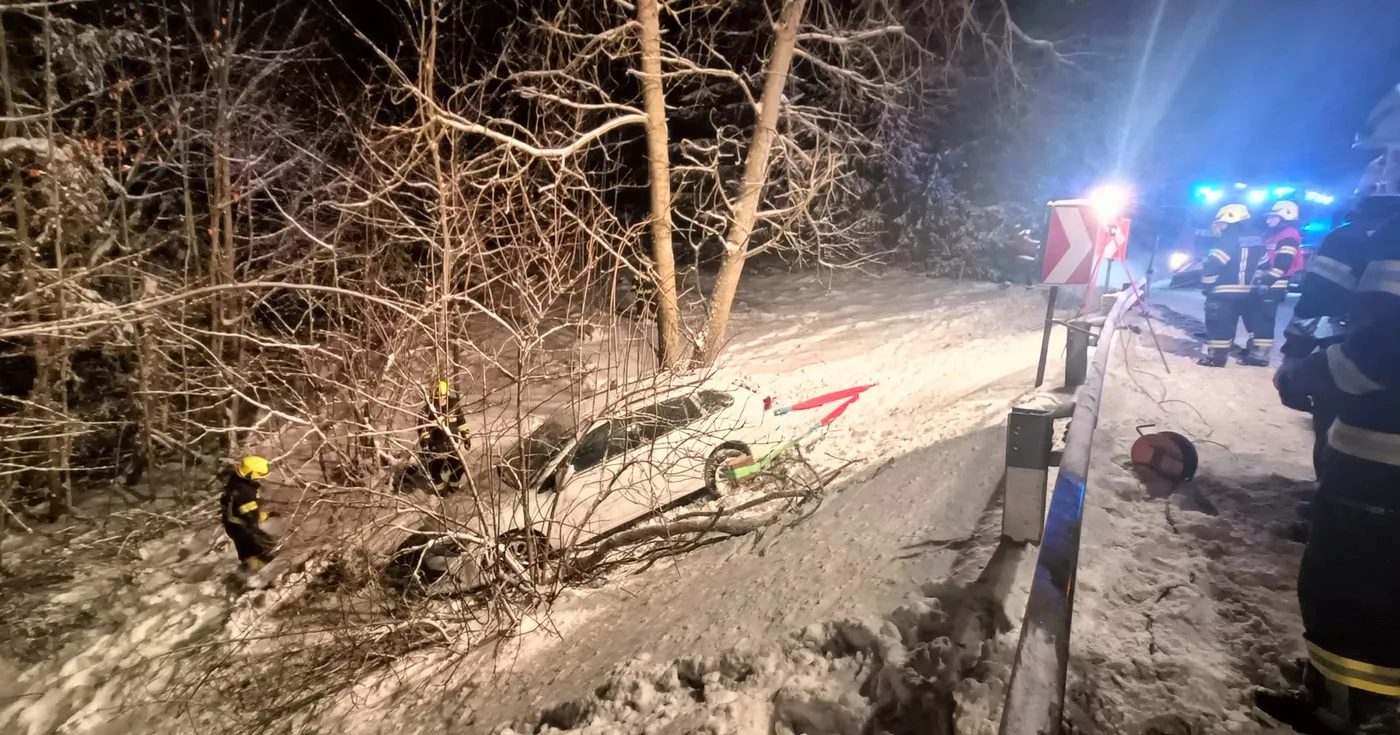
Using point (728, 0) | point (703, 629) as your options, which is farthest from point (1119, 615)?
point (728, 0)

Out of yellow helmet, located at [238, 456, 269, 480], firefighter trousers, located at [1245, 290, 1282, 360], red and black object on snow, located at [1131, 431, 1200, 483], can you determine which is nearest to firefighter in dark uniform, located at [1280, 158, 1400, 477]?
red and black object on snow, located at [1131, 431, 1200, 483]

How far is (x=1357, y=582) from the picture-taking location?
→ 2.44m

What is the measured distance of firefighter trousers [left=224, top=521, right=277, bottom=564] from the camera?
719 cm

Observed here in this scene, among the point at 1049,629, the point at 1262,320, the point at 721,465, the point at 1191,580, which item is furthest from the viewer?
the point at 1262,320

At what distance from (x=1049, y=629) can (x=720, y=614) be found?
250 centimetres

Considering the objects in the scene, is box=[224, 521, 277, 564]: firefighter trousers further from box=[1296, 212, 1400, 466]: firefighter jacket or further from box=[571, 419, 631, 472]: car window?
box=[1296, 212, 1400, 466]: firefighter jacket

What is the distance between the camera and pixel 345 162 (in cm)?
1184

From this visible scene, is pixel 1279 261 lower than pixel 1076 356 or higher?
higher

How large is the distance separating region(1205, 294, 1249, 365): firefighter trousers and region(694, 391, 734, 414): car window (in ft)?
18.5

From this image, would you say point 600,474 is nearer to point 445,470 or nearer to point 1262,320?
point 445,470

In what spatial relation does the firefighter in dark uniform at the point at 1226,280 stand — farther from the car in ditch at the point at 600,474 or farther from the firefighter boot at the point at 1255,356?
the car in ditch at the point at 600,474

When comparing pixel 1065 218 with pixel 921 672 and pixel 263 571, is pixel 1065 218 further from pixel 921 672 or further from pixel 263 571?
pixel 263 571

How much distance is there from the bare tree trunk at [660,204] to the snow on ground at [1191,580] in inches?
226

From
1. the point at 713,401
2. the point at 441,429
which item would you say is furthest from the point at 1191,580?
the point at 441,429
